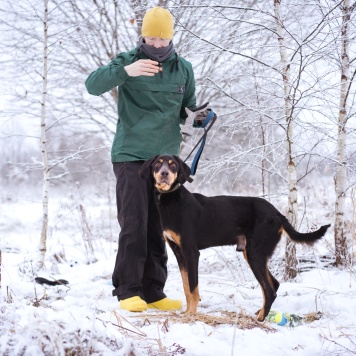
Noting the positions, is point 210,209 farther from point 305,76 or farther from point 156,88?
Result: point 305,76

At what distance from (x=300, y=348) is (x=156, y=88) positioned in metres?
2.22

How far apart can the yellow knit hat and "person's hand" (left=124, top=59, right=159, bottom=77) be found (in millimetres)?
308

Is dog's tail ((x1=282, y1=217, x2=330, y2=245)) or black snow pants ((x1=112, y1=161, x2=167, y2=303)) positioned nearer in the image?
dog's tail ((x1=282, y1=217, x2=330, y2=245))

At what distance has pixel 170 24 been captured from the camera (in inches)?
140

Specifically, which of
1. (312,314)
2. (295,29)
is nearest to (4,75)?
(295,29)

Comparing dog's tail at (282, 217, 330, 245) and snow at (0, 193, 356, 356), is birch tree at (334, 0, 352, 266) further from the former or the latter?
dog's tail at (282, 217, 330, 245)

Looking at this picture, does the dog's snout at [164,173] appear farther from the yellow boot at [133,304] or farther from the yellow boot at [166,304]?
the yellow boot at [166,304]

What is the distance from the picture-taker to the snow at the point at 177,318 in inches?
77.1

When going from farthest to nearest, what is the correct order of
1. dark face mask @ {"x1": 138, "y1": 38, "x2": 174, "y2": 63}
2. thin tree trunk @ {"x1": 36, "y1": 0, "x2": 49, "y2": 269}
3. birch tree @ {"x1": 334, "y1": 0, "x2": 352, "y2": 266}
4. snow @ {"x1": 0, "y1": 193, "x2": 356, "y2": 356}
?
thin tree trunk @ {"x1": 36, "y1": 0, "x2": 49, "y2": 269}
birch tree @ {"x1": 334, "y1": 0, "x2": 352, "y2": 266}
dark face mask @ {"x1": 138, "y1": 38, "x2": 174, "y2": 63}
snow @ {"x1": 0, "y1": 193, "x2": 356, "y2": 356}

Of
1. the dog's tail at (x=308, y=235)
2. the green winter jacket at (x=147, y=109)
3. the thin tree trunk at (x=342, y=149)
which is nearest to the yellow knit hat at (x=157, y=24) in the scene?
the green winter jacket at (x=147, y=109)

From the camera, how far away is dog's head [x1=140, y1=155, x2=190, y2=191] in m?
3.35

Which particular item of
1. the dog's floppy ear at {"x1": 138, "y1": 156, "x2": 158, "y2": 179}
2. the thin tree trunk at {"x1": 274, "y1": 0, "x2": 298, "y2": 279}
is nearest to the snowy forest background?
the thin tree trunk at {"x1": 274, "y1": 0, "x2": 298, "y2": 279}

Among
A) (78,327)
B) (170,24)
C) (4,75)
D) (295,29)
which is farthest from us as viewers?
(4,75)

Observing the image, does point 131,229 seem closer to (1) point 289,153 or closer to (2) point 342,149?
(1) point 289,153
